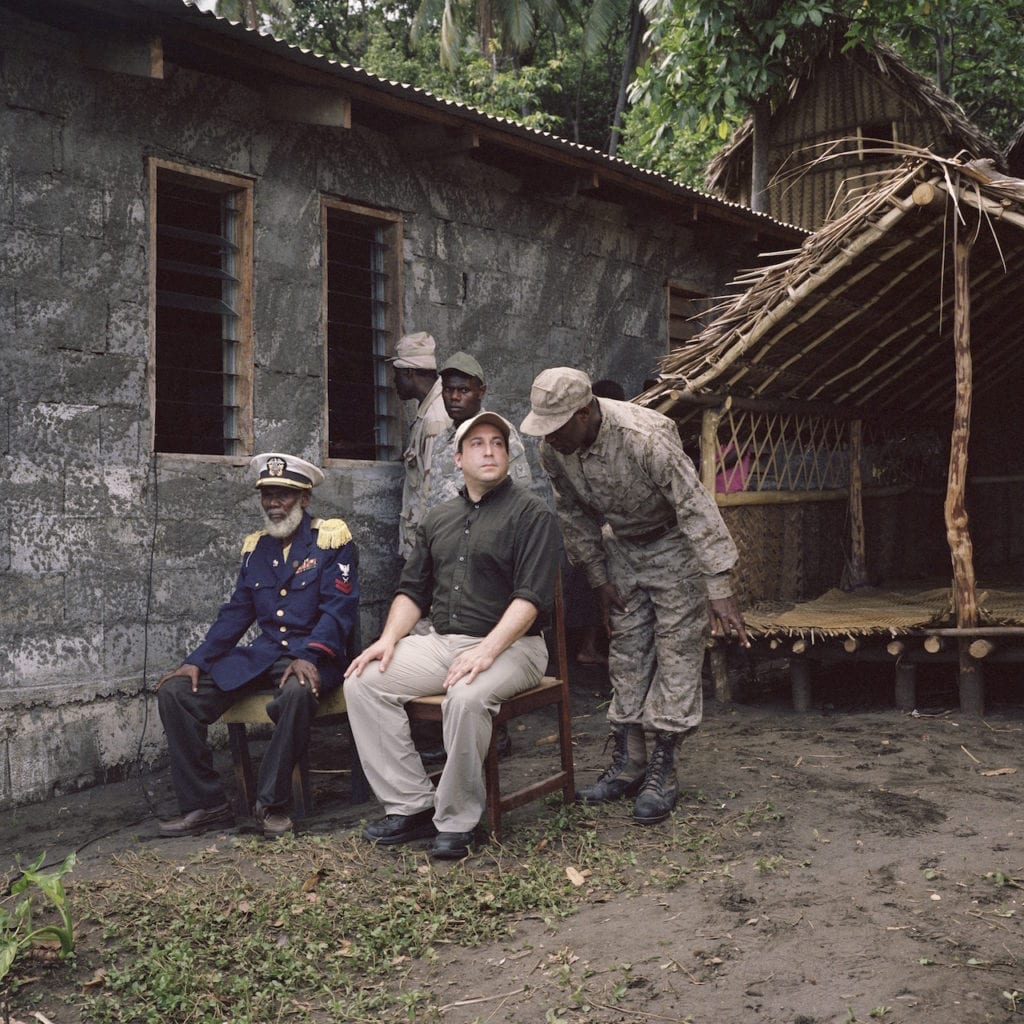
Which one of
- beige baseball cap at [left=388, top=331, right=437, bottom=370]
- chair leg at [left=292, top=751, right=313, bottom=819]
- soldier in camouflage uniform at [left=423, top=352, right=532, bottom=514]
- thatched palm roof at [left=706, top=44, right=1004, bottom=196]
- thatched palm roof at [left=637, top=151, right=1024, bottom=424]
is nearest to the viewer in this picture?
chair leg at [left=292, top=751, right=313, bottom=819]

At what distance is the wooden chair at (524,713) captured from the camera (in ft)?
14.6

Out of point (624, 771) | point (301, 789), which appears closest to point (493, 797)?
point (624, 771)

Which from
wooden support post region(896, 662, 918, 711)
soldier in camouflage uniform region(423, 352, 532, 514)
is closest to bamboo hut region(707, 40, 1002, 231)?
wooden support post region(896, 662, 918, 711)

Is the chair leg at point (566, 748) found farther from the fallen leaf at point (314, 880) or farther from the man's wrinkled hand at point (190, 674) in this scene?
the man's wrinkled hand at point (190, 674)

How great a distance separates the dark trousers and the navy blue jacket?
0.08m

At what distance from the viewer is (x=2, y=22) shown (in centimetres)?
532

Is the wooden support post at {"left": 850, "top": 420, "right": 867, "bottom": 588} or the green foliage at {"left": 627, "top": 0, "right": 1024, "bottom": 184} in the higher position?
the green foliage at {"left": 627, "top": 0, "right": 1024, "bottom": 184}

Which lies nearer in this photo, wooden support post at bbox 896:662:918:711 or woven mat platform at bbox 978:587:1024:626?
woven mat platform at bbox 978:587:1024:626

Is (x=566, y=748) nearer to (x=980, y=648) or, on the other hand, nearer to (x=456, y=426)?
(x=456, y=426)

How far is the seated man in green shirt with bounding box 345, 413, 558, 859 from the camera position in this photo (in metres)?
4.38

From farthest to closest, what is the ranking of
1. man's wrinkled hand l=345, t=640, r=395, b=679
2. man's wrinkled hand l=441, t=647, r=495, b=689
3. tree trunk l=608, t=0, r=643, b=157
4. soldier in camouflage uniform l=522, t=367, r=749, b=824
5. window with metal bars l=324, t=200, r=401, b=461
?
tree trunk l=608, t=0, r=643, b=157
window with metal bars l=324, t=200, r=401, b=461
soldier in camouflage uniform l=522, t=367, r=749, b=824
man's wrinkled hand l=345, t=640, r=395, b=679
man's wrinkled hand l=441, t=647, r=495, b=689

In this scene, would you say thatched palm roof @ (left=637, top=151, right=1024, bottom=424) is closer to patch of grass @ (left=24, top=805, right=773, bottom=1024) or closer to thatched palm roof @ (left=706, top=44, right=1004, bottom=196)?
patch of grass @ (left=24, top=805, right=773, bottom=1024)

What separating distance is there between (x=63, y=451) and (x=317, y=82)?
88.8 inches

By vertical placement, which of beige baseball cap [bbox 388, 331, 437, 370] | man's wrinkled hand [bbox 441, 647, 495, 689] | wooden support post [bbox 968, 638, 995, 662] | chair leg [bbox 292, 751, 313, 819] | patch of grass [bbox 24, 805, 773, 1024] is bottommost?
patch of grass [bbox 24, 805, 773, 1024]
